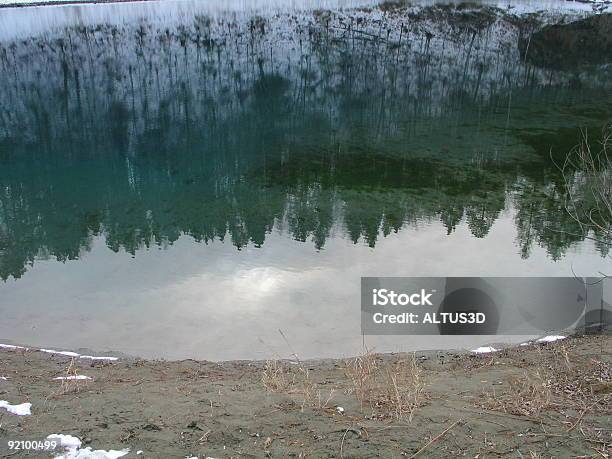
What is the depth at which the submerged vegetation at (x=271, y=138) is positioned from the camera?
17953 mm

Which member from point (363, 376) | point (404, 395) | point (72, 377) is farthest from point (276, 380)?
point (72, 377)

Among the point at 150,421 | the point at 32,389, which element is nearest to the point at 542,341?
the point at 150,421

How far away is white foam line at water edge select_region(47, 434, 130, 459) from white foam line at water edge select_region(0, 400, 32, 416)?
1003mm

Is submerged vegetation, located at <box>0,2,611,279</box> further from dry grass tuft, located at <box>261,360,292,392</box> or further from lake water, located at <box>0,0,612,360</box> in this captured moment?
dry grass tuft, located at <box>261,360,292,392</box>

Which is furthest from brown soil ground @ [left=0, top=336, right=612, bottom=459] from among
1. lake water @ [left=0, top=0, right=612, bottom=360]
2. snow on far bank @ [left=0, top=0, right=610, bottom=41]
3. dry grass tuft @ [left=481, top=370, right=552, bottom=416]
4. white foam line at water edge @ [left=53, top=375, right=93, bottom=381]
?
snow on far bank @ [left=0, top=0, right=610, bottom=41]

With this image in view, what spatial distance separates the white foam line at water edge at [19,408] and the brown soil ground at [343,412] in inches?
4.0

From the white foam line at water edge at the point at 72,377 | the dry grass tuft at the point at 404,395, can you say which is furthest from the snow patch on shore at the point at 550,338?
the white foam line at water edge at the point at 72,377

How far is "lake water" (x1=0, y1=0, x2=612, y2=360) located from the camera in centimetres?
1260

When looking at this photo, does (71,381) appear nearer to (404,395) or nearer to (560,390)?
(404,395)

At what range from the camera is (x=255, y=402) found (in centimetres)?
727

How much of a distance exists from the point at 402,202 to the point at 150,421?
14.1 m

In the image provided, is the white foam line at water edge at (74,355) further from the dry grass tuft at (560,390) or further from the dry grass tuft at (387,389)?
the dry grass tuft at (560,390)

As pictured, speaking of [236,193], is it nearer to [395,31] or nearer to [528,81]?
[528,81]

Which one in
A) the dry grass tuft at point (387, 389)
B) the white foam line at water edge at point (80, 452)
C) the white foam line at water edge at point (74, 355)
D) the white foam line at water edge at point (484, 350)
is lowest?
the white foam line at water edge at point (484, 350)
